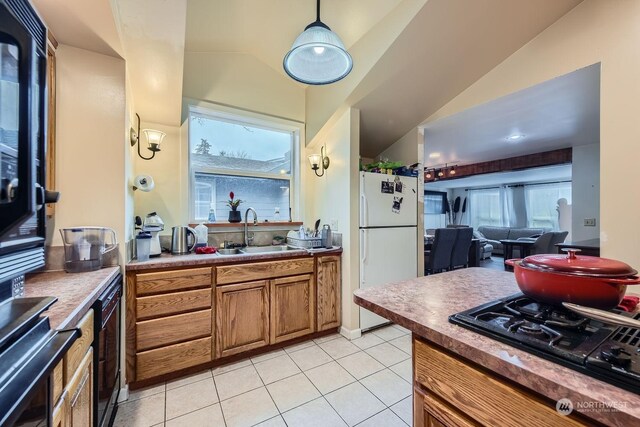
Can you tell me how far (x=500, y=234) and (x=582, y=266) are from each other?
8481mm

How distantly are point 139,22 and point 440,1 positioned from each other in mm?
1890

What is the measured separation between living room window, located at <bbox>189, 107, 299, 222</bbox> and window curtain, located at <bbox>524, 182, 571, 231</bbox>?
7.55 metres

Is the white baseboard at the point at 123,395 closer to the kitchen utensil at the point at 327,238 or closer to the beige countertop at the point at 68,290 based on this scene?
the beige countertop at the point at 68,290

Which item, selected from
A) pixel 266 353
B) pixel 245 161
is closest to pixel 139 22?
pixel 245 161

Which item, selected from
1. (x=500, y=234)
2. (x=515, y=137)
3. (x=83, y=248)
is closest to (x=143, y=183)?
(x=83, y=248)

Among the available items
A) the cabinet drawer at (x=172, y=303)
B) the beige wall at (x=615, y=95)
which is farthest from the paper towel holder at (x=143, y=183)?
the beige wall at (x=615, y=95)

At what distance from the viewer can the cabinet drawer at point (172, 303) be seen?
184 cm

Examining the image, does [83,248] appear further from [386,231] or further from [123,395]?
[386,231]

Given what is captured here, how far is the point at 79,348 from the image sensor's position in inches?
39.9

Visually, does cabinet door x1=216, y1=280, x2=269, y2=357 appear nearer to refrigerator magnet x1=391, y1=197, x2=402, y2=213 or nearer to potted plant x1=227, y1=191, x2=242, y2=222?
potted plant x1=227, y1=191, x2=242, y2=222

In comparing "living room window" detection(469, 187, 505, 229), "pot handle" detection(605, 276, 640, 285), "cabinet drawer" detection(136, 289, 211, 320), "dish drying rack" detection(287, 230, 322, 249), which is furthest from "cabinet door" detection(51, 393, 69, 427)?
"living room window" detection(469, 187, 505, 229)

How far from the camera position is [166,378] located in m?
1.97

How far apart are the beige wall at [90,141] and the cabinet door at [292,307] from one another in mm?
1251

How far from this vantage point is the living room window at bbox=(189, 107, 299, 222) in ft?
9.20
